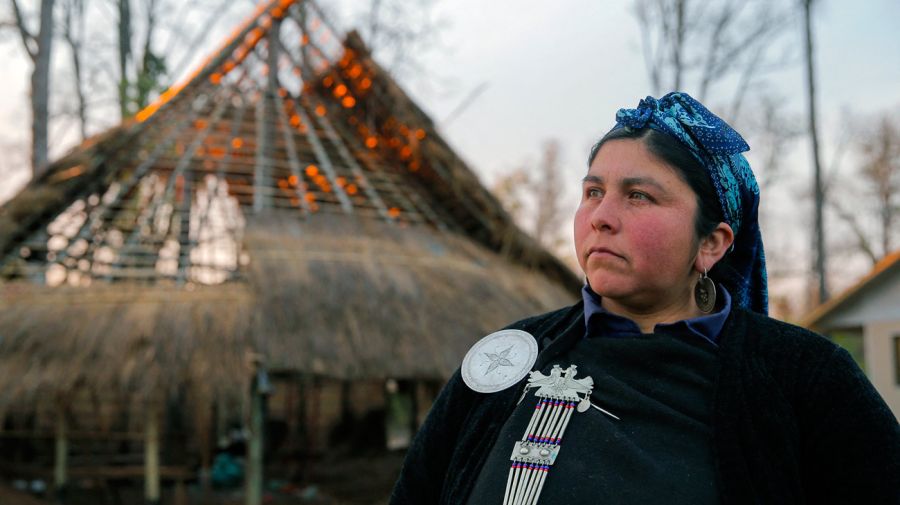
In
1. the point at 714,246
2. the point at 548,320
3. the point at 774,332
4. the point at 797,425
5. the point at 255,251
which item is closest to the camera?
the point at 797,425

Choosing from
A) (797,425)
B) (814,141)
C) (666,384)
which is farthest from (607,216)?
(814,141)

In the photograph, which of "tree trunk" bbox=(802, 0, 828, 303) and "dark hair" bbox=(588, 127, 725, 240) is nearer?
"dark hair" bbox=(588, 127, 725, 240)

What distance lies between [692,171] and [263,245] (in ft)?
20.0

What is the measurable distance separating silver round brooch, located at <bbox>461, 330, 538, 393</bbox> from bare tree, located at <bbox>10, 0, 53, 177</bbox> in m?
13.0

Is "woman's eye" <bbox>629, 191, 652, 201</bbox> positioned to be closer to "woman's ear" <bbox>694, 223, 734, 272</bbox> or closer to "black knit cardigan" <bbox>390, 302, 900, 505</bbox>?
"woman's ear" <bbox>694, 223, 734, 272</bbox>

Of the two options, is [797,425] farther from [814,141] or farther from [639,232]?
[814,141]

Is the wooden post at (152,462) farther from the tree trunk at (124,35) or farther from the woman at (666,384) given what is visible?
the tree trunk at (124,35)

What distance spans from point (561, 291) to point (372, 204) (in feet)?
7.16

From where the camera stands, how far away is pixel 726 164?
4.88ft

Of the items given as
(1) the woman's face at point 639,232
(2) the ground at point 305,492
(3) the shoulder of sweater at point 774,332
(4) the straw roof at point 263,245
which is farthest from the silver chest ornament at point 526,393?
(2) the ground at point 305,492

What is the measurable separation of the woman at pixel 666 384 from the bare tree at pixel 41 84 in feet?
43.0

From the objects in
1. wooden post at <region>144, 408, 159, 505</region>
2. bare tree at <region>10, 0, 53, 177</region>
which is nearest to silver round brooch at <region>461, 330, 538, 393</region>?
wooden post at <region>144, 408, 159, 505</region>

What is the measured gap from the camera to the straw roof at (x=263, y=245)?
6547mm

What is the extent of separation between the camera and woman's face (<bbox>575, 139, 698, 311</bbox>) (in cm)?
141
